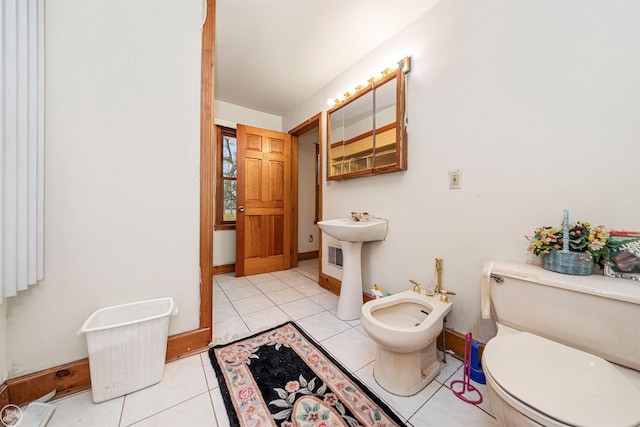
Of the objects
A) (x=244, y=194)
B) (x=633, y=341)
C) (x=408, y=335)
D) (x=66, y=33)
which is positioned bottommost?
(x=408, y=335)

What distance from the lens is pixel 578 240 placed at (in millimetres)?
961

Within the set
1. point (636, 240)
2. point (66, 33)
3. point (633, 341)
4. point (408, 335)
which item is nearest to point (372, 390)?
point (408, 335)

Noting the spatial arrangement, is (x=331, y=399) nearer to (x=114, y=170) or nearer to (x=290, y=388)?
(x=290, y=388)

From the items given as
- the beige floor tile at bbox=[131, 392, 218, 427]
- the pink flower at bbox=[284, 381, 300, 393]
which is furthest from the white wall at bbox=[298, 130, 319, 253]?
the beige floor tile at bbox=[131, 392, 218, 427]

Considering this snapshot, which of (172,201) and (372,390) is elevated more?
(172,201)

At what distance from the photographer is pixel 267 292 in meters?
2.42

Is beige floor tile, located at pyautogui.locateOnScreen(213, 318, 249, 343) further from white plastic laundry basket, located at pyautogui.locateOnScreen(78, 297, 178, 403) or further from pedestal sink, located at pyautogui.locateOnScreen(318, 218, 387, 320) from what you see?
pedestal sink, located at pyautogui.locateOnScreen(318, 218, 387, 320)

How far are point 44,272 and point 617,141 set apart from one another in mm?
2633

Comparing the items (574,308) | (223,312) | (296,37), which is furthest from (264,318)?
(296,37)

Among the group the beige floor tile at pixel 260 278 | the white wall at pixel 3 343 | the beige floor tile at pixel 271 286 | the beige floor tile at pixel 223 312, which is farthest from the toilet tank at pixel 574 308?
the beige floor tile at pixel 260 278

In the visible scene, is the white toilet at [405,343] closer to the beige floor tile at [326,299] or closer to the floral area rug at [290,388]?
the floral area rug at [290,388]

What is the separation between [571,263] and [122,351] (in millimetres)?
2071

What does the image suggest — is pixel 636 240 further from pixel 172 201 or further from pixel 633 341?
pixel 172 201

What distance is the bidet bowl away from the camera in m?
1.05
